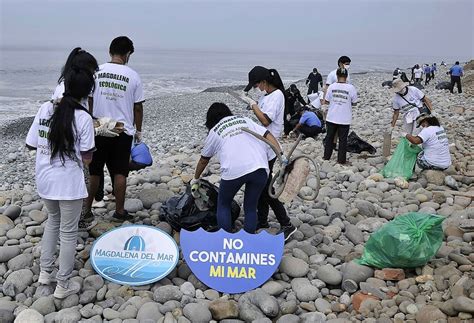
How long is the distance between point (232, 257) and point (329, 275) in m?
0.87

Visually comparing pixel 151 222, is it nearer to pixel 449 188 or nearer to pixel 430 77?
pixel 449 188

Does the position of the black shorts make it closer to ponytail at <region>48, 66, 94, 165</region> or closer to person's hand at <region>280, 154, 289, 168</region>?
ponytail at <region>48, 66, 94, 165</region>

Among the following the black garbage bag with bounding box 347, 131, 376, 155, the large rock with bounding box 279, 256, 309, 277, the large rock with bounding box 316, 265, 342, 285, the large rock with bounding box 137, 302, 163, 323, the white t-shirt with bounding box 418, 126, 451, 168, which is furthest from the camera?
the black garbage bag with bounding box 347, 131, 376, 155

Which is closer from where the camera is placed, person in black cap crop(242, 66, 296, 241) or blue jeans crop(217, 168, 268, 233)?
blue jeans crop(217, 168, 268, 233)

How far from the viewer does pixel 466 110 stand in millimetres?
13992

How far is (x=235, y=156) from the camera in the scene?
4344 millimetres

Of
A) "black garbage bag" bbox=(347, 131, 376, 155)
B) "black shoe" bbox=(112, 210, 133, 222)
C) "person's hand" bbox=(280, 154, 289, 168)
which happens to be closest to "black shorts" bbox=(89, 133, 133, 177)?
"black shoe" bbox=(112, 210, 133, 222)

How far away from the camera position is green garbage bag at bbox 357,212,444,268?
426 centimetres

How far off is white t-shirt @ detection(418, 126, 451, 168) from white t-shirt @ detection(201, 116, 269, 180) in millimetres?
3533

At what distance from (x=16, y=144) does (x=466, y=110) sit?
1285 centimetres

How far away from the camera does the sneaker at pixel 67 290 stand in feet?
13.1

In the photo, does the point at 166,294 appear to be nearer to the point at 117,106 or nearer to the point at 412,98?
the point at 117,106

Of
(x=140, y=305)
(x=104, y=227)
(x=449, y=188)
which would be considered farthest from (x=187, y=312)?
(x=449, y=188)

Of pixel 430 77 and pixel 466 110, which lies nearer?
pixel 466 110
